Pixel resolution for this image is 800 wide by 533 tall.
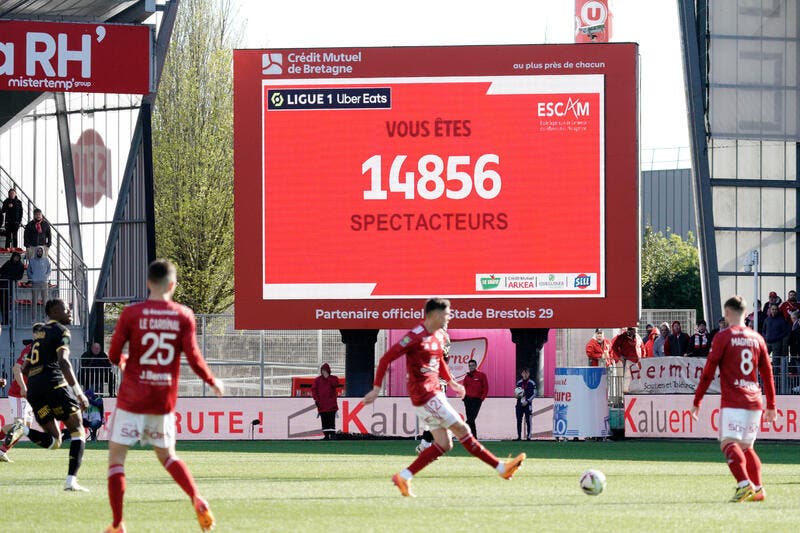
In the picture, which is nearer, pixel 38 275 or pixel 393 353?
pixel 393 353

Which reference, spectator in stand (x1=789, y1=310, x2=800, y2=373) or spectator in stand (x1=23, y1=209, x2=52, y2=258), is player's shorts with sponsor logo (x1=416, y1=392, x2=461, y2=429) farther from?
spectator in stand (x1=23, y1=209, x2=52, y2=258)

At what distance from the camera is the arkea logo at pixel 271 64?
27.1 meters

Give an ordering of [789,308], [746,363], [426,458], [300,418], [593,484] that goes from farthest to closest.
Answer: [789,308]
[300,418]
[426,458]
[746,363]
[593,484]

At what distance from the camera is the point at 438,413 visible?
13.7 metres

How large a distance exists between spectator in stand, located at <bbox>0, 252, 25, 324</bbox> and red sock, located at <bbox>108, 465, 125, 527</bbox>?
22209mm

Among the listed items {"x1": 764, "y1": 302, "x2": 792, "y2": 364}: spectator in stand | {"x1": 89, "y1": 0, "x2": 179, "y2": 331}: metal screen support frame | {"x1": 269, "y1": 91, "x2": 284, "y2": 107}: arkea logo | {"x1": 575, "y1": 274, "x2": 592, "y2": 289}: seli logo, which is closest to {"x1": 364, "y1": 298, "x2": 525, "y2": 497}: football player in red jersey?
{"x1": 575, "y1": 274, "x2": 592, "y2": 289}: seli logo

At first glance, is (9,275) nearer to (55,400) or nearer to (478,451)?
(55,400)

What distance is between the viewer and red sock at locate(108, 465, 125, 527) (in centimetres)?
994

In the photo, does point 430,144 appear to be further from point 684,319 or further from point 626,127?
point 684,319

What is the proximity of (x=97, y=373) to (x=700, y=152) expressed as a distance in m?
15.5

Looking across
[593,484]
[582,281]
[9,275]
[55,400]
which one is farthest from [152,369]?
[9,275]

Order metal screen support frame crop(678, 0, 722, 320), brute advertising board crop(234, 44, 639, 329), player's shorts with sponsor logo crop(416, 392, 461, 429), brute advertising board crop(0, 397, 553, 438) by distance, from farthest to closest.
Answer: metal screen support frame crop(678, 0, 722, 320), brute advertising board crop(0, 397, 553, 438), brute advertising board crop(234, 44, 639, 329), player's shorts with sponsor logo crop(416, 392, 461, 429)

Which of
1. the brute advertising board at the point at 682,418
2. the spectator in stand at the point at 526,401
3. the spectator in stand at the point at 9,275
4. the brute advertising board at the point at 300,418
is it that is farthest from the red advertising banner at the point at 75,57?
the brute advertising board at the point at 682,418

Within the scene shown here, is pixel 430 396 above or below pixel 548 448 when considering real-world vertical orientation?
above
